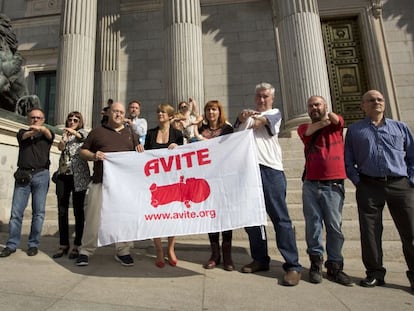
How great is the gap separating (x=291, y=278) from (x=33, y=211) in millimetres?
3488

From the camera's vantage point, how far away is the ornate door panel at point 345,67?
42.3 feet

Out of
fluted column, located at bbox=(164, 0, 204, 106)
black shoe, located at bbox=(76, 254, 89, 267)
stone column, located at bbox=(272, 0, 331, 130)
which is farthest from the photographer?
fluted column, located at bbox=(164, 0, 204, 106)

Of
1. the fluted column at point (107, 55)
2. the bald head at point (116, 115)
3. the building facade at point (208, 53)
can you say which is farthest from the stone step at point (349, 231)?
the fluted column at point (107, 55)

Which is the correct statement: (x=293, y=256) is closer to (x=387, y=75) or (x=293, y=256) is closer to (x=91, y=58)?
(x=91, y=58)

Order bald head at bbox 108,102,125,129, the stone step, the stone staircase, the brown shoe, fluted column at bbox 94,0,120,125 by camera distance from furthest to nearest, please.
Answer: fluted column at bbox 94,0,120,125 → the stone step → the stone staircase → bald head at bbox 108,102,125,129 → the brown shoe

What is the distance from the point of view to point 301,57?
960 centimetres

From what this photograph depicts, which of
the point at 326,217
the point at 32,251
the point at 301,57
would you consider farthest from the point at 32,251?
the point at 301,57

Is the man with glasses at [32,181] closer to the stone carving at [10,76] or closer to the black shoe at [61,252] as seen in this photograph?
the black shoe at [61,252]

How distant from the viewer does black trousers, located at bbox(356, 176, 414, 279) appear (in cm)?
317

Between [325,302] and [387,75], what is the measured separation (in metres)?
12.7

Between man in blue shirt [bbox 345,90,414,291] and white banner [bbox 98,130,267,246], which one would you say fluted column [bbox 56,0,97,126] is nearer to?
white banner [bbox 98,130,267,246]

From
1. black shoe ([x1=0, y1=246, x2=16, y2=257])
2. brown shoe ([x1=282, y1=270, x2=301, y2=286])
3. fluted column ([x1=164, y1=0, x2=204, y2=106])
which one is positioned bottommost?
brown shoe ([x1=282, y1=270, x2=301, y2=286])

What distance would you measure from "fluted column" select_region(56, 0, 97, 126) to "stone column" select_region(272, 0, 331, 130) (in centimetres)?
693

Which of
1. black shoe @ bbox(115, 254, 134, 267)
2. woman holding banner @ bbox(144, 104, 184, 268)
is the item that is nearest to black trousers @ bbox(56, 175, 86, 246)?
black shoe @ bbox(115, 254, 134, 267)
